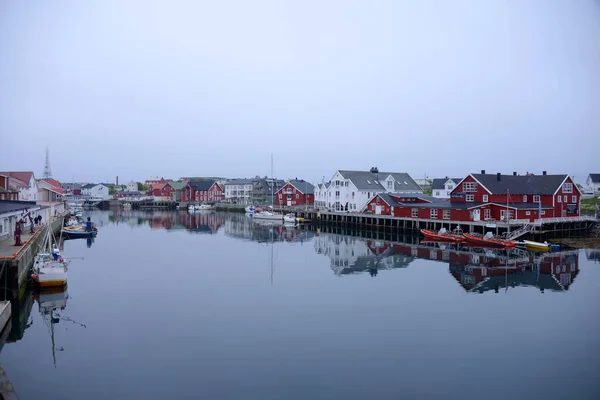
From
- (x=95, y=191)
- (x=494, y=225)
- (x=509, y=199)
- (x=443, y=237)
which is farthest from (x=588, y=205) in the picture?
(x=95, y=191)

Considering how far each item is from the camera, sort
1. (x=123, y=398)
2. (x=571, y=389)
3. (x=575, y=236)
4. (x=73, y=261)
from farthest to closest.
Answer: (x=575, y=236)
(x=73, y=261)
(x=571, y=389)
(x=123, y=398)

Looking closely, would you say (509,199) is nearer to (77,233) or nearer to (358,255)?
(358,255)

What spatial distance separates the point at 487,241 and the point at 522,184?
465 inches

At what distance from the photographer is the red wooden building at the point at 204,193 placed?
11031cm

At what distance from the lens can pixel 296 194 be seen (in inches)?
3196

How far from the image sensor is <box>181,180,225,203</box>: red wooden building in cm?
11031

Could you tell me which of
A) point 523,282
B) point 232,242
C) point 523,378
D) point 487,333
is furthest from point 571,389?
point 232,242

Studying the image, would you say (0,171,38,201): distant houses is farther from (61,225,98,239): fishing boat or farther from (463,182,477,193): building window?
(463,182,477,193): building window

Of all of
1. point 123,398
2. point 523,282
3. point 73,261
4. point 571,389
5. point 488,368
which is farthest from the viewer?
point 73,261

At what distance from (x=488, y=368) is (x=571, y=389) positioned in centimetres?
212

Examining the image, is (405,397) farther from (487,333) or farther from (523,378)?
(487,333)

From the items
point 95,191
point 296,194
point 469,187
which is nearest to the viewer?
point 469,187

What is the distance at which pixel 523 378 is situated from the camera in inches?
520

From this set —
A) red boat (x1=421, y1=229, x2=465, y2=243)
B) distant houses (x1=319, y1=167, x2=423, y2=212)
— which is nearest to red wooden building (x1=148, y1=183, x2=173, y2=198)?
distant houses (x1=319, y1=167, x2=423, y2=212)
